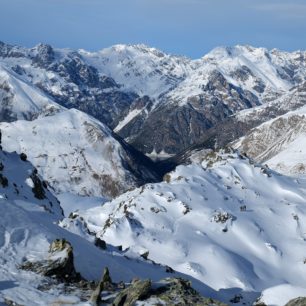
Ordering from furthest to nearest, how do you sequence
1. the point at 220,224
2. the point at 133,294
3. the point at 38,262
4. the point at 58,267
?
1. the point at 220,224
2. the point at 38,262
3. the point at 58,267
4. the point at 133,294

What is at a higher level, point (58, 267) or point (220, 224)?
point (58, 267)

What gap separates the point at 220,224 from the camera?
102m

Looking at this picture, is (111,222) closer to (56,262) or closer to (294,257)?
(294,257)

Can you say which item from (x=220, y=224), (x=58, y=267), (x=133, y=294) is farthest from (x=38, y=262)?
(x=220, y=224)

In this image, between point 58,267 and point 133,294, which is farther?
point 58,267

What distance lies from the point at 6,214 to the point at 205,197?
7141 centimetres

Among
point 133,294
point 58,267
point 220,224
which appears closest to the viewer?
point 133,294

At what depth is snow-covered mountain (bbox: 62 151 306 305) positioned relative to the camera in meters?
89.3

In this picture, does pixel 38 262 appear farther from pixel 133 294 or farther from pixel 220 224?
pixel 220 224

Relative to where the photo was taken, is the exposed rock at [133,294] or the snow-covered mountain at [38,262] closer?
the exposed rock at [133,294]

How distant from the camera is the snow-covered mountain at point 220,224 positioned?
293ft

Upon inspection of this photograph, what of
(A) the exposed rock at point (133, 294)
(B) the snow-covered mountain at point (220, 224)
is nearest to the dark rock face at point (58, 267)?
(A) the exposed rock at point (133, 294)

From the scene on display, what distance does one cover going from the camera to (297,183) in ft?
419

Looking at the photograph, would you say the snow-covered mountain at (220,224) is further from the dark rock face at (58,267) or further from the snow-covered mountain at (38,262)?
the dark rock face at (58,267)
